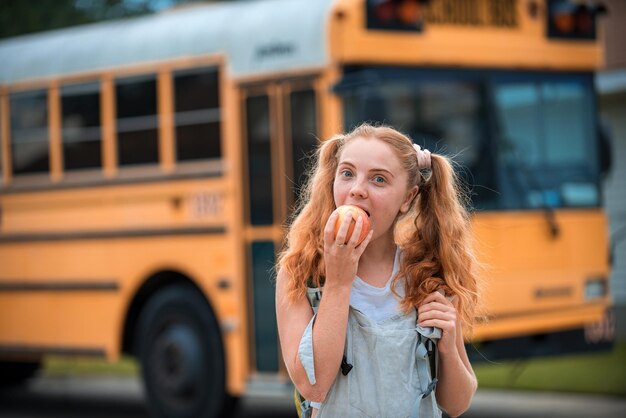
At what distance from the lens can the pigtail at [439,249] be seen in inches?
118

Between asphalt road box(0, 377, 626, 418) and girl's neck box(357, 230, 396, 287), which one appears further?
asphalt road box(0, 377, 626, 418)

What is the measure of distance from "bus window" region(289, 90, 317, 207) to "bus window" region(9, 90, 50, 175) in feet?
7.90

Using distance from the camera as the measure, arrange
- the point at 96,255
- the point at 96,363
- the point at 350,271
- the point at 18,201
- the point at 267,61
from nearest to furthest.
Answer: the point at 350,271 → the point at 267,61 → the point at 96,255 → the point at 18,201 → the point at 96,363

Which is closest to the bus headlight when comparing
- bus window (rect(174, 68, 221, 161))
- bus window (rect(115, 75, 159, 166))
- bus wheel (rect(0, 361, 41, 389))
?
bus window (rect(174, 68, 221, 161))

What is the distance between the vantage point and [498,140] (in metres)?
8.37

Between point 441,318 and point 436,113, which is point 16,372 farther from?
point 441,318

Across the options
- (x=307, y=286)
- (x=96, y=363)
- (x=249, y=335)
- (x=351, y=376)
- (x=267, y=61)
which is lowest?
(x=96, y=363)

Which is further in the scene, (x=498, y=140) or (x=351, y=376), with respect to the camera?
(x=498, y=140)

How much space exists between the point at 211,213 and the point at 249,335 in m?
0.85

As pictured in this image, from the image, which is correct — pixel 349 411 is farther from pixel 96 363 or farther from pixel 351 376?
pixel 96 363

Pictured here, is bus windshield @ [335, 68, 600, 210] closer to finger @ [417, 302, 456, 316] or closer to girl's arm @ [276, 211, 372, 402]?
finger @ [417, 302, 456, 316]

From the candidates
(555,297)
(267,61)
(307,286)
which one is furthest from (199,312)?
(307,286)

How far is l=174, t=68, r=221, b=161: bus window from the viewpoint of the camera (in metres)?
8.69

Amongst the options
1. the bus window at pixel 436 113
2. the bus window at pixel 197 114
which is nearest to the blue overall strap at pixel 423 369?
the bus window at pixel 436 113
